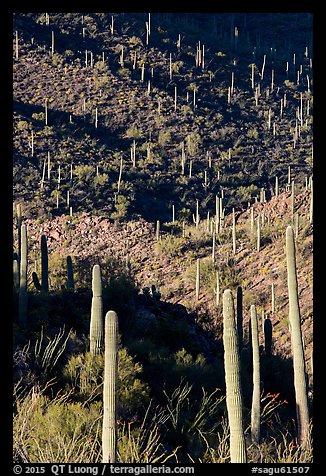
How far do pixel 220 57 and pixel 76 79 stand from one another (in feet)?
48.1

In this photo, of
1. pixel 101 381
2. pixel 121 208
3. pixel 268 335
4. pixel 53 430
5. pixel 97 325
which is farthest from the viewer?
pixel 121 208

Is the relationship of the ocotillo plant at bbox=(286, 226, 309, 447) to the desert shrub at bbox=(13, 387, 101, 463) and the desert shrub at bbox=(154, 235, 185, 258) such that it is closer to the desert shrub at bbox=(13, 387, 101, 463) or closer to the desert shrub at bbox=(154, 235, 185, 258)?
the desert shrub at bbox=(13, 387, 101, 463)

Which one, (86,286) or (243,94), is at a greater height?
(243,94)

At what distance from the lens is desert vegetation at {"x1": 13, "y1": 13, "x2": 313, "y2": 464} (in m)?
9.51

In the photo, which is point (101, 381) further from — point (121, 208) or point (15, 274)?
point (121, 208)

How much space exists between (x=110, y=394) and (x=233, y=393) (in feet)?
4.65

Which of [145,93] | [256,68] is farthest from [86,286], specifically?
[256,68]

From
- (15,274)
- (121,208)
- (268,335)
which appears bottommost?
(268,335)

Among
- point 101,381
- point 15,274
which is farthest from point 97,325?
point 15,274

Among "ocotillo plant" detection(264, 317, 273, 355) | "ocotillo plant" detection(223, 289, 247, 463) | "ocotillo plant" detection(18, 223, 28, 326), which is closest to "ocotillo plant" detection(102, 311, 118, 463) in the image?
"ocotillo plant" detection(223, 289, 247, 463)

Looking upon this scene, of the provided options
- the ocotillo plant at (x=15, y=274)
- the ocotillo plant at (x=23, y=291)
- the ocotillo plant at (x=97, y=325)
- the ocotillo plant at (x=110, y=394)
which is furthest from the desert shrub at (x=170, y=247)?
the ocotillo plant at (x=110, y=394)

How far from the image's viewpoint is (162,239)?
35844mm
